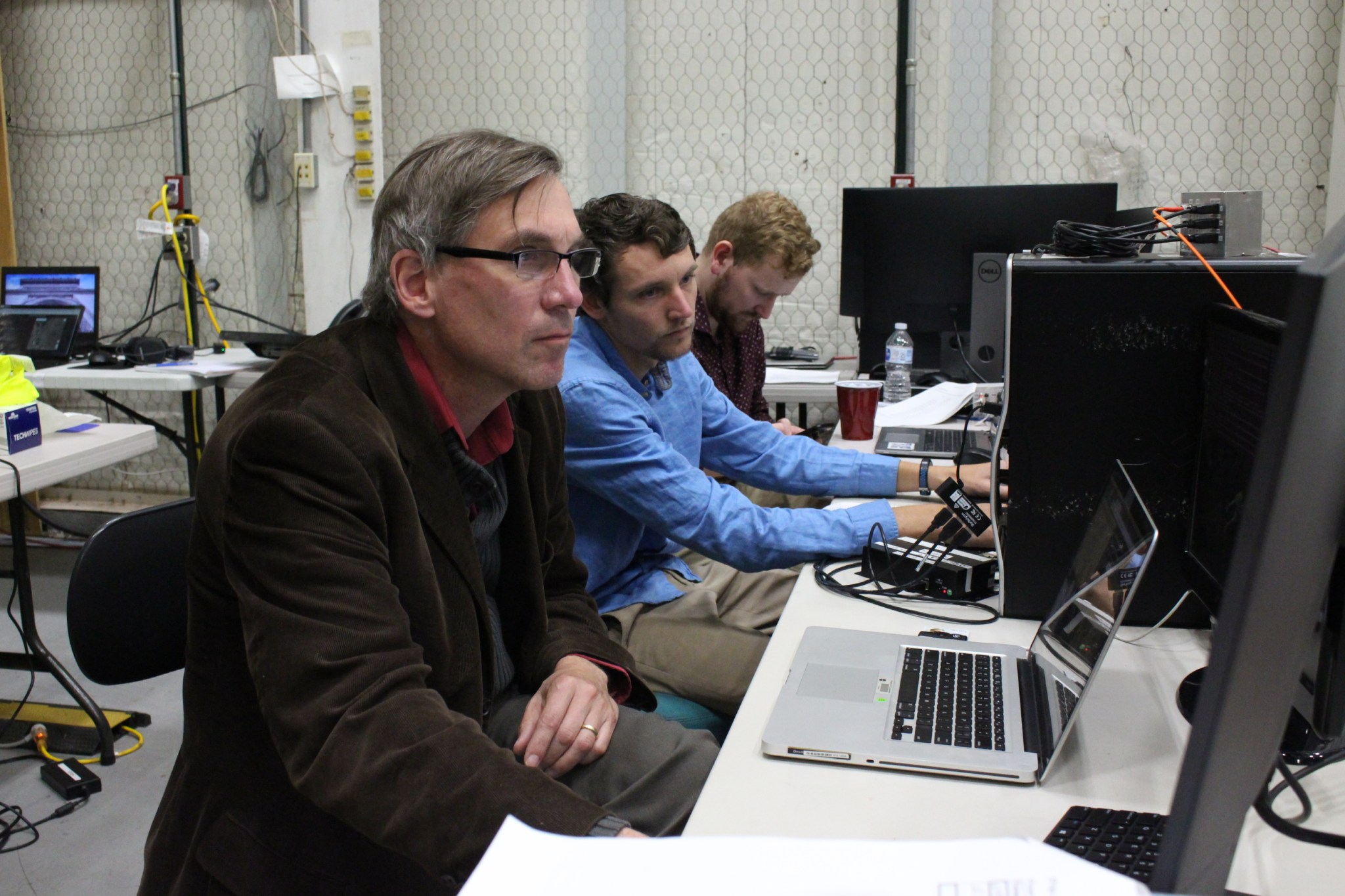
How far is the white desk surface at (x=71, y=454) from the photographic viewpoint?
224 centimetres

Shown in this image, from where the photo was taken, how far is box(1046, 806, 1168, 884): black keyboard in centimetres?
84

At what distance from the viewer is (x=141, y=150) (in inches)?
180

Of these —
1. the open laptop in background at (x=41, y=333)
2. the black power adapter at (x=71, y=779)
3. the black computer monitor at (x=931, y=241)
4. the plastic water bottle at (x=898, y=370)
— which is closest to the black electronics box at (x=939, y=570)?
the plastic water bottle at (x=898, y=370)

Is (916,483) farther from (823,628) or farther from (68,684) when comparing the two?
(68,684)

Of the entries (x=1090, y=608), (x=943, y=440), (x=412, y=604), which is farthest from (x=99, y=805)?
(x=1090, y=608)

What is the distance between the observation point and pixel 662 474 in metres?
1.76

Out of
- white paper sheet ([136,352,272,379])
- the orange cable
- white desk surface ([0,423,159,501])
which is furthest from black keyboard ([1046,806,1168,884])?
white paper sheet ([136,352,272,379])

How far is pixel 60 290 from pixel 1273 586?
434cm

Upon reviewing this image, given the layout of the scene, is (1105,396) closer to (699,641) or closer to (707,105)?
(699,641)

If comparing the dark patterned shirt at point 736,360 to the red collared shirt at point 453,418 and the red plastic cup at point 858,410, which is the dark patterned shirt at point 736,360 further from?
the red collared shirt at point 453,418

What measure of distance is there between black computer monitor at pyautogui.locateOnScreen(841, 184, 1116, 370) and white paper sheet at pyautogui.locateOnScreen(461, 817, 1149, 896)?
2498 millimetres

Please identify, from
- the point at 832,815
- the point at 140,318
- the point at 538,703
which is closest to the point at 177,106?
the point at 140,318

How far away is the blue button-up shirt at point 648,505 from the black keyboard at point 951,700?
466 mm

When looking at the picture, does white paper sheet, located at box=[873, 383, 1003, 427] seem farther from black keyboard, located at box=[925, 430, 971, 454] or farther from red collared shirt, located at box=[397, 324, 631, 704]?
red collared shirt, located at box=[397, 324, 631, 704]
